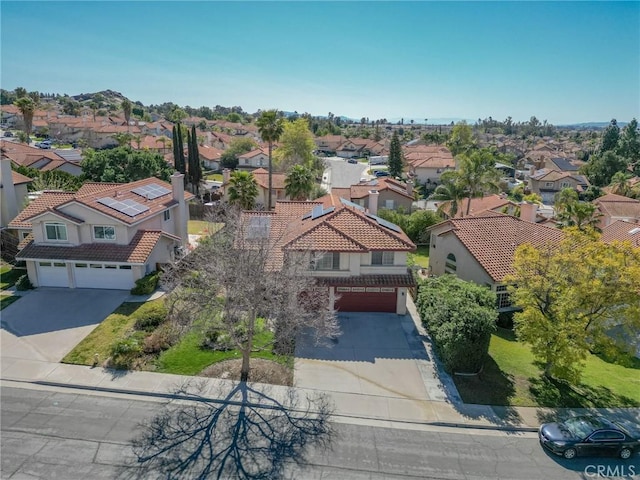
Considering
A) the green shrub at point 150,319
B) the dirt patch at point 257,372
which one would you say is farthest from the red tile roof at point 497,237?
the green shrub at point 150,319

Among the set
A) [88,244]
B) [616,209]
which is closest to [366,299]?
[88,244]

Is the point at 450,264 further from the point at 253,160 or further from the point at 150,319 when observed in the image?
the point at 253,160

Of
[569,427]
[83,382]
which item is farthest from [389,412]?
[83,382]

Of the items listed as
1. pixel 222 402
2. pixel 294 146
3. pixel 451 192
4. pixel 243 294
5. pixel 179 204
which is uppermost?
pixel 294 146

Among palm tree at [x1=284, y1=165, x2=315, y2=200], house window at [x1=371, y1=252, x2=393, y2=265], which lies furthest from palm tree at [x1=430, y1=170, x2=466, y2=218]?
house window at [x1=371, y1=252, x2=393, y2=265]

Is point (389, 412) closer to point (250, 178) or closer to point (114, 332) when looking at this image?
point (114, 332)

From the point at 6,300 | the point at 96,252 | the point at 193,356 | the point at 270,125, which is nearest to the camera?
the point at 193,356

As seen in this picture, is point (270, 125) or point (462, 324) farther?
point (270, 125)
